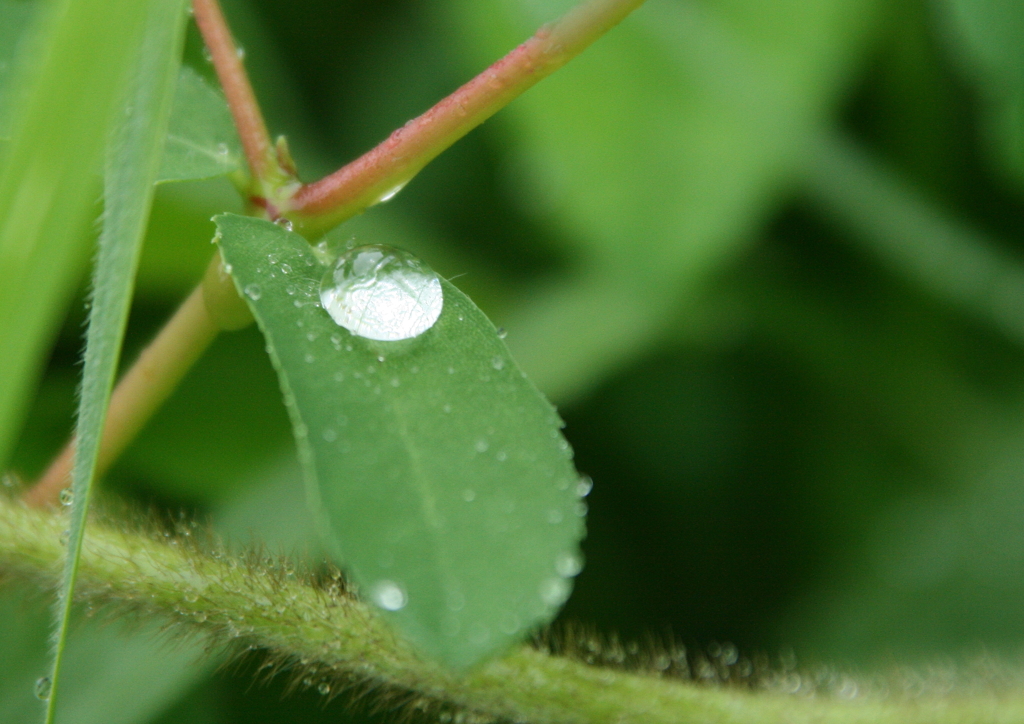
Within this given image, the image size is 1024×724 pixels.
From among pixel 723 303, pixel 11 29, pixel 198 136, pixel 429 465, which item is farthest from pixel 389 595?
pixel 723 303

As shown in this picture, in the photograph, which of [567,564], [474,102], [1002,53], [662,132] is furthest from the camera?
[662,132]

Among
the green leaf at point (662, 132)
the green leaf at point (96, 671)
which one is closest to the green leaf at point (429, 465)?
the green leaf at point (96, 671)

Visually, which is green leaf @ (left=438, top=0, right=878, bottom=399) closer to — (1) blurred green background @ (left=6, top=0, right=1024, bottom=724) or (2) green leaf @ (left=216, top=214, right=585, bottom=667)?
(1) blurred green background @ (left=6, top=0, right=1024, bottom=724)

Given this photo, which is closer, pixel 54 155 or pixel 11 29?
pixel 54 155

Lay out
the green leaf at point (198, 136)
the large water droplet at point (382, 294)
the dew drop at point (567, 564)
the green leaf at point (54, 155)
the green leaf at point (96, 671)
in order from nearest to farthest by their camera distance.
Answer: the green leaf at point (54, 155) → the dew drop at point (567, 564) → the large water droplet at point (382, 294) → the green leaf at point (198, 136) → the green leaf at point (96, 671)

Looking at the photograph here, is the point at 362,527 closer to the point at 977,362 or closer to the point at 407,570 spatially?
the point at 407,570

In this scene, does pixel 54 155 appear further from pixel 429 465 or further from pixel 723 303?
pixel 723 303

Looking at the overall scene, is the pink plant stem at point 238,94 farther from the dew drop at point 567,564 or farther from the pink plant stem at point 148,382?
the dew drop at point 567,564
